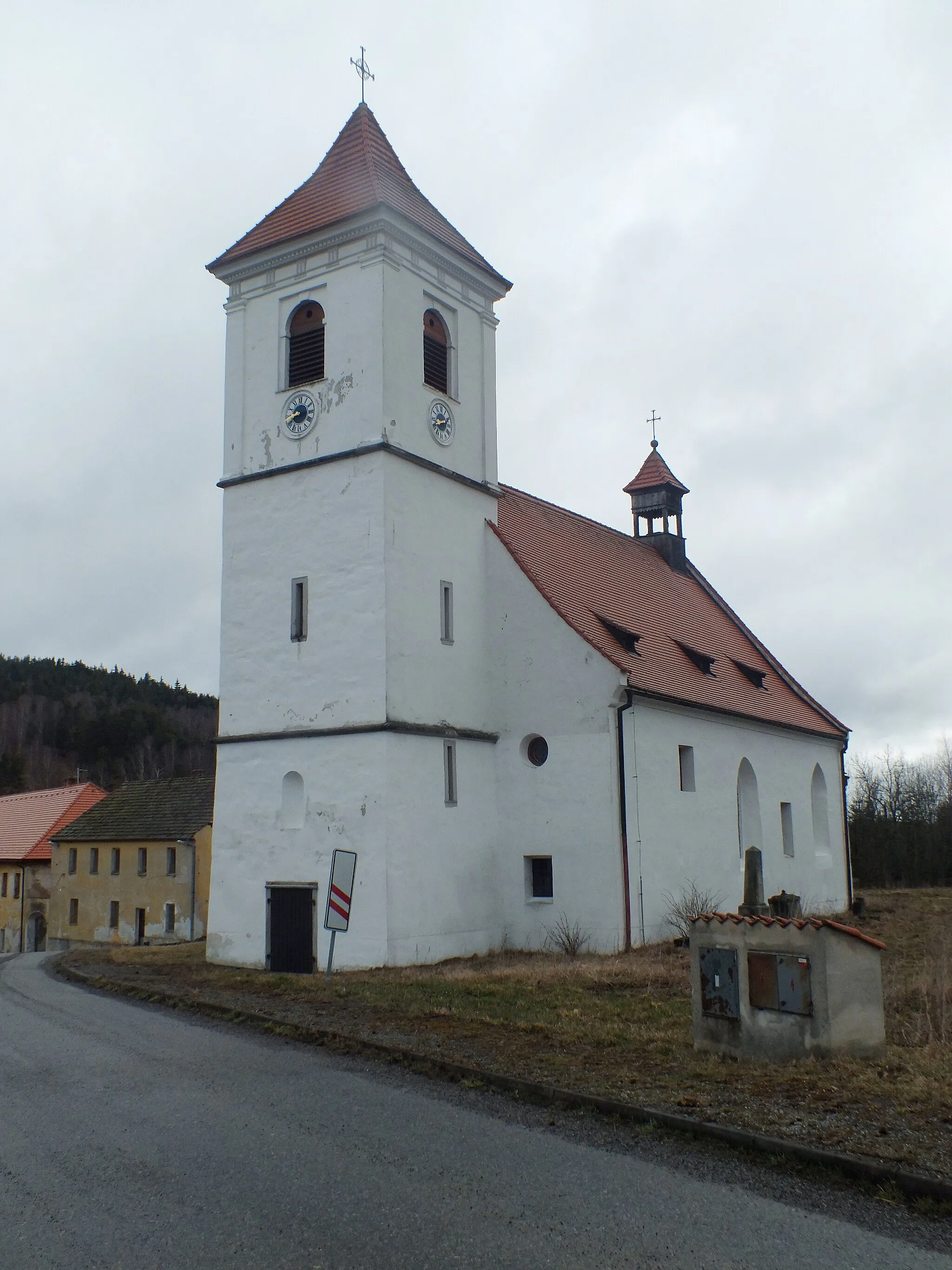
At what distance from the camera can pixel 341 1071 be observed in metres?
9.60

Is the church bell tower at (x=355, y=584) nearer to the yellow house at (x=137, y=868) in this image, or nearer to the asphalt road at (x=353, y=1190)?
the asphalt road at (x=353, y=1190)

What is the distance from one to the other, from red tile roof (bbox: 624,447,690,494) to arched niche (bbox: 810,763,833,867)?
30.3 ft

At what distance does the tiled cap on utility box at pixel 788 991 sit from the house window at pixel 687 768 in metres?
12.7

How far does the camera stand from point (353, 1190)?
6.18 m

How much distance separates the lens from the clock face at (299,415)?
19766 mm

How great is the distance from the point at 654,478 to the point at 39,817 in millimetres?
38576

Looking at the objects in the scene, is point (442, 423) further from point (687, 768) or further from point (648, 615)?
point (687, 768)

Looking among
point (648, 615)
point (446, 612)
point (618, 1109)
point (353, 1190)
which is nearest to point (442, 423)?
point (446, 612)

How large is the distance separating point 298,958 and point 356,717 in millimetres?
4028

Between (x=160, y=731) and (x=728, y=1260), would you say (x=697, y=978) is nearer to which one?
(x=728, y=1260)

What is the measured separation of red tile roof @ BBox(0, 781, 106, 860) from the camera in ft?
177

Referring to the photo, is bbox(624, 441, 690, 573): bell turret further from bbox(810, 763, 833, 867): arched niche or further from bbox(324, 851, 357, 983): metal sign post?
bbox(324, 851, 357, 983): metal sign post

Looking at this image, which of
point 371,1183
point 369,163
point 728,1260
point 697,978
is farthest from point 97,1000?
point 369,163

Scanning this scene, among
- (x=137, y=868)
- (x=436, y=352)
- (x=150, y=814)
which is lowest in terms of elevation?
(x=137, y=868)
